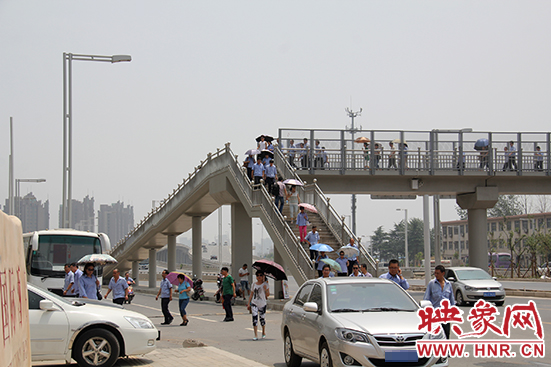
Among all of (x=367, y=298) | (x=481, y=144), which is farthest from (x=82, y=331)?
(x=481, y=144)

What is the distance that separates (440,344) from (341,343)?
130cm

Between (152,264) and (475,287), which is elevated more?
(475,287)

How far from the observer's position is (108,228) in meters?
199

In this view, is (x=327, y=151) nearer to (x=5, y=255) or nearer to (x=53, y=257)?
(x=53, y=257)

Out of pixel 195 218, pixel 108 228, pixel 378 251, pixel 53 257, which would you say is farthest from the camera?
pixel 108 228

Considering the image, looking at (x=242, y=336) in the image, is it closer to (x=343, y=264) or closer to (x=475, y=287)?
(x=343, y=264)

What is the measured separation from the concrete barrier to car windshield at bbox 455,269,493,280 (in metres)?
21.5

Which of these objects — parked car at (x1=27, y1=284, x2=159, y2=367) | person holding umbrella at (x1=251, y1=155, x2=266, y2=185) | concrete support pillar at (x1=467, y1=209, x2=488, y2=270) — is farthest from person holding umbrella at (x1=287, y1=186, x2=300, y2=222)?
parked car at (x1=27, y1=284, x2=159, y2=367)

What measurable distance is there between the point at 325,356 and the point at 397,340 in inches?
47.0

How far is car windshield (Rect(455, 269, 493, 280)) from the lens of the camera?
24562 mm

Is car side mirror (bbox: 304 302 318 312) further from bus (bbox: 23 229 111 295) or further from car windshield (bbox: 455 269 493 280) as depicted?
car windshield (bbox: 455 269 493 280)

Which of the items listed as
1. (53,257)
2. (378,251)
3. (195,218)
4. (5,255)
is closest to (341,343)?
(5,255)

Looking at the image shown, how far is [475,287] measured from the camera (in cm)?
2367

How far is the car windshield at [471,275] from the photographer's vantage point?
24562mm
